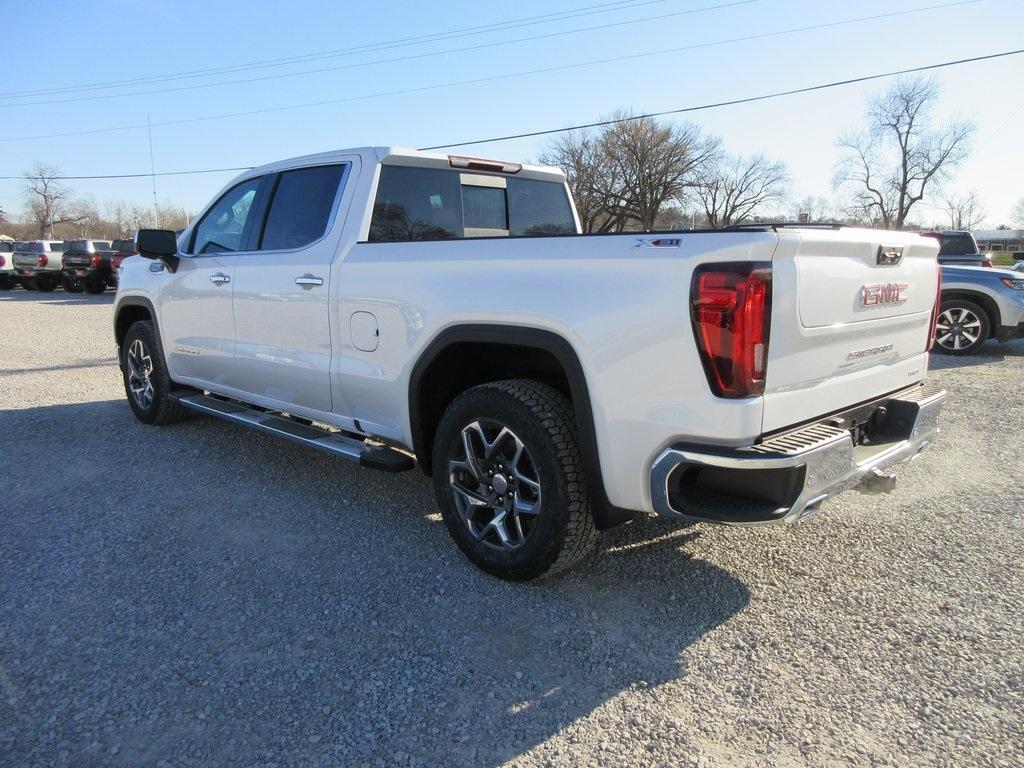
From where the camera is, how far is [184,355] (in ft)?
17.3

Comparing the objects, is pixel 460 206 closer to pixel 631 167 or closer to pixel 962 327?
pixel 962 327

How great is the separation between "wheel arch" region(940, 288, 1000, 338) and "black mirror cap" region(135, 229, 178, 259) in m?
9.58

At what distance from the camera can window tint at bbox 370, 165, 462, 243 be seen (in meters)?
3.96

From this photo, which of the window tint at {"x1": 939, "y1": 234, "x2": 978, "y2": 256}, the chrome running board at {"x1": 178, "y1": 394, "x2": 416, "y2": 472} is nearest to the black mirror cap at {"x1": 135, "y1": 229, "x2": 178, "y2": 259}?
the chrome running board at {"x1": 178, "y1": 394, "x2": 416, "y2": 472}

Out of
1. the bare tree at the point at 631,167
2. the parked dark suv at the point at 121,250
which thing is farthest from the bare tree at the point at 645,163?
the parked dark suv at the point at 121,250

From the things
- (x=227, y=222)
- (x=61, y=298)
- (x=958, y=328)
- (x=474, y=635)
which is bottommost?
(x=61, y=298)

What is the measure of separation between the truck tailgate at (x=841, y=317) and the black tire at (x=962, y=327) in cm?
767

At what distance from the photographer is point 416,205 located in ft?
13.6

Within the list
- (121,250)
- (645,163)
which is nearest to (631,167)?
(645,163)

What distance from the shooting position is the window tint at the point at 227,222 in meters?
4.73

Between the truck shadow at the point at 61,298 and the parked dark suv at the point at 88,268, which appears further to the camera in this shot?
the parked dark suv at the point at 88,268

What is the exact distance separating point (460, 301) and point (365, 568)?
1.34 meters

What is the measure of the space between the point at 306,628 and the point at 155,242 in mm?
3356

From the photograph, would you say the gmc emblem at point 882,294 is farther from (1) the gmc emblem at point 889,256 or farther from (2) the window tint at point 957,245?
(2) the window tint at point 957,245
